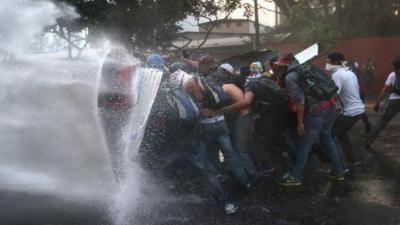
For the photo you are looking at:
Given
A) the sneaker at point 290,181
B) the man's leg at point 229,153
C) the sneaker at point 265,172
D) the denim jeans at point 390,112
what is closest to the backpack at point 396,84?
the denim jeans at point 390,112

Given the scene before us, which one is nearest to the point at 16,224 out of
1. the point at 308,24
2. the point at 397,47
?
the point at 308,24

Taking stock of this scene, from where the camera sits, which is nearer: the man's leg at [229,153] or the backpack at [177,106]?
the backpack at [177,106]

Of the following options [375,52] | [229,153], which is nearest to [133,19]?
[229,153]

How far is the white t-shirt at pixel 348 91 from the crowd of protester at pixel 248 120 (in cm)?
1

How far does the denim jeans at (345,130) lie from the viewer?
702 centimetres

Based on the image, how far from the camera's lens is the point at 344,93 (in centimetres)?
696

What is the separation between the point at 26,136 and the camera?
7.62 meters

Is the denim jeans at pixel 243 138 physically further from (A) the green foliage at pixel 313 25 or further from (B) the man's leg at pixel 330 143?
(A) the green foliage at pixel 313 25

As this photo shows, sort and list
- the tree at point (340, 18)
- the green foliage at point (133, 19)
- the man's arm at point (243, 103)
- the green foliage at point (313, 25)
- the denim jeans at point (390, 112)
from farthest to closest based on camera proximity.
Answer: the tree at point (340, 18)
the green foliage at point (313, 25)
the green foliage at point (133, 19)
the denim jeans at point (390, 112)
the man's arm at point (243, 103)

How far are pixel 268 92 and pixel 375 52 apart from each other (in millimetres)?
14223

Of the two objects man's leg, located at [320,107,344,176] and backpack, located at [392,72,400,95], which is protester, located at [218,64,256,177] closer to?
man's leg, located at [320,107,344,176]

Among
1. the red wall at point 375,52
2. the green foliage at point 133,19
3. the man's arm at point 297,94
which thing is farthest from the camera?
the red wall at point 375,52

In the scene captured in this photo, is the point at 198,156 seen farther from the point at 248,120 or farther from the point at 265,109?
the point at 265,109

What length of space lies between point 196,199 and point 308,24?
14019 mm
